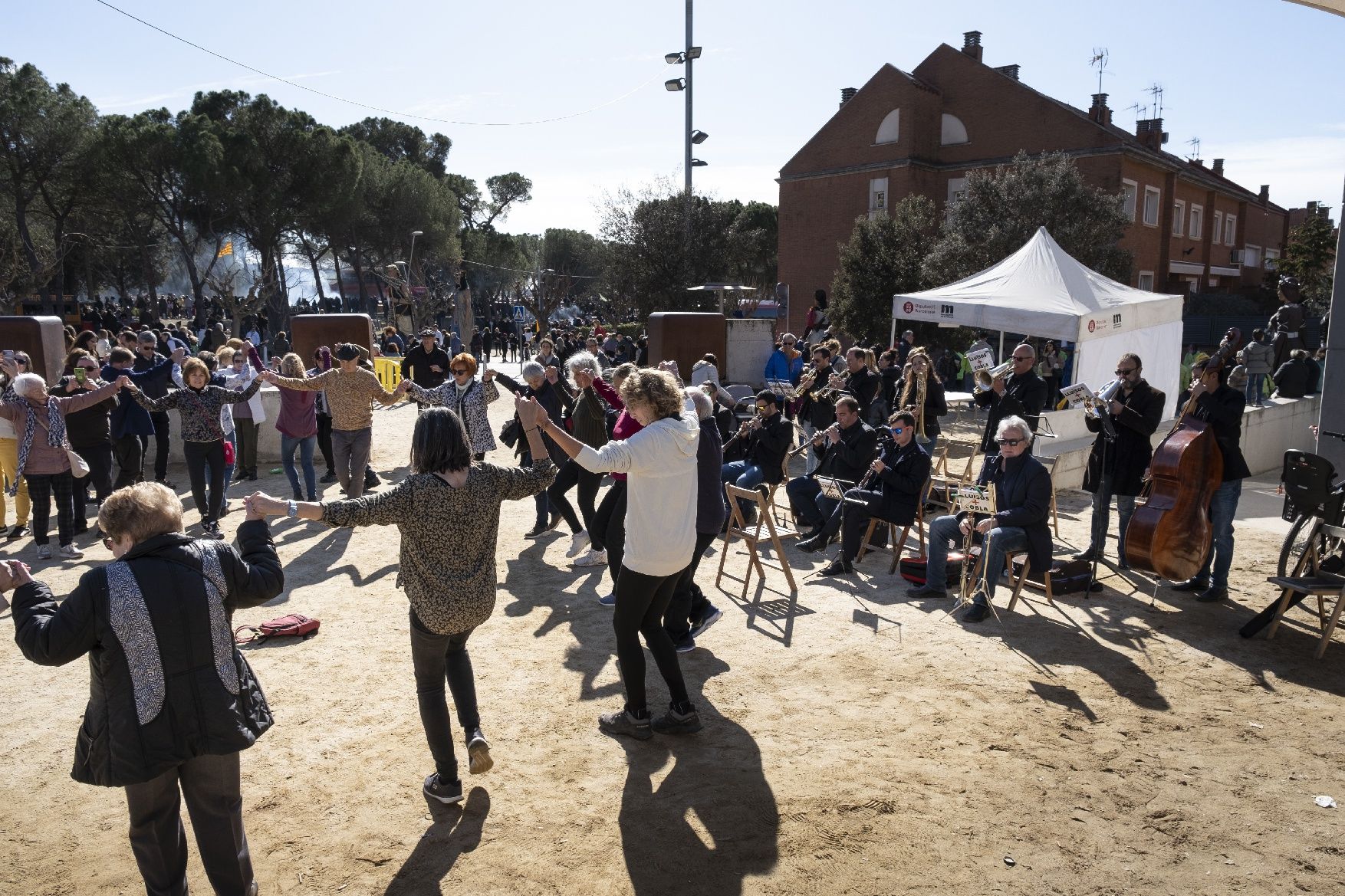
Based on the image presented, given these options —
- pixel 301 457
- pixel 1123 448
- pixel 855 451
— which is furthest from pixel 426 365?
pixel 1123 448

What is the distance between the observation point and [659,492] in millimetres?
3977

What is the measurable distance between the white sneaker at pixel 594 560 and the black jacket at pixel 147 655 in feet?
15.2

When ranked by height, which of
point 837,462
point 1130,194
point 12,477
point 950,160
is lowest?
point 12,477

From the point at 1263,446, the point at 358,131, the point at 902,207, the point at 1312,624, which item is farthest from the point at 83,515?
the point at 358,131

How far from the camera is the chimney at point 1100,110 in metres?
34.2

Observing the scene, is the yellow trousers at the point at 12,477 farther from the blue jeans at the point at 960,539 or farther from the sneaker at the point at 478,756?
the blue jeans at the point at 960,539

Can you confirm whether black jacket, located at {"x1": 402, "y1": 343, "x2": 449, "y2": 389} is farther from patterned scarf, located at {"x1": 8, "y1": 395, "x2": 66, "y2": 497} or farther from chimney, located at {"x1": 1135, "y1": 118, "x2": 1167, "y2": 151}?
chimney, located at {"x1": 1135, "y1": 118, "x2": 1167, "y2": 151}

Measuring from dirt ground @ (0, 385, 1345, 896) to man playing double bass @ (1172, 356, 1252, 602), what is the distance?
27 centimetres

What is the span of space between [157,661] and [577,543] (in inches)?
204

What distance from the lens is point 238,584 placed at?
2762 millimetres

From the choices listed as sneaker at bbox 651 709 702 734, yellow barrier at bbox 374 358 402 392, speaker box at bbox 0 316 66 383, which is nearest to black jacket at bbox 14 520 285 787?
sneaker at bbox 651 709 702 734

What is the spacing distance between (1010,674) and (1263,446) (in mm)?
9659

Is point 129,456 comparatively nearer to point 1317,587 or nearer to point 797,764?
point 797,764

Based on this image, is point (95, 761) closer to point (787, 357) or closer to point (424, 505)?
point (424, 505)
